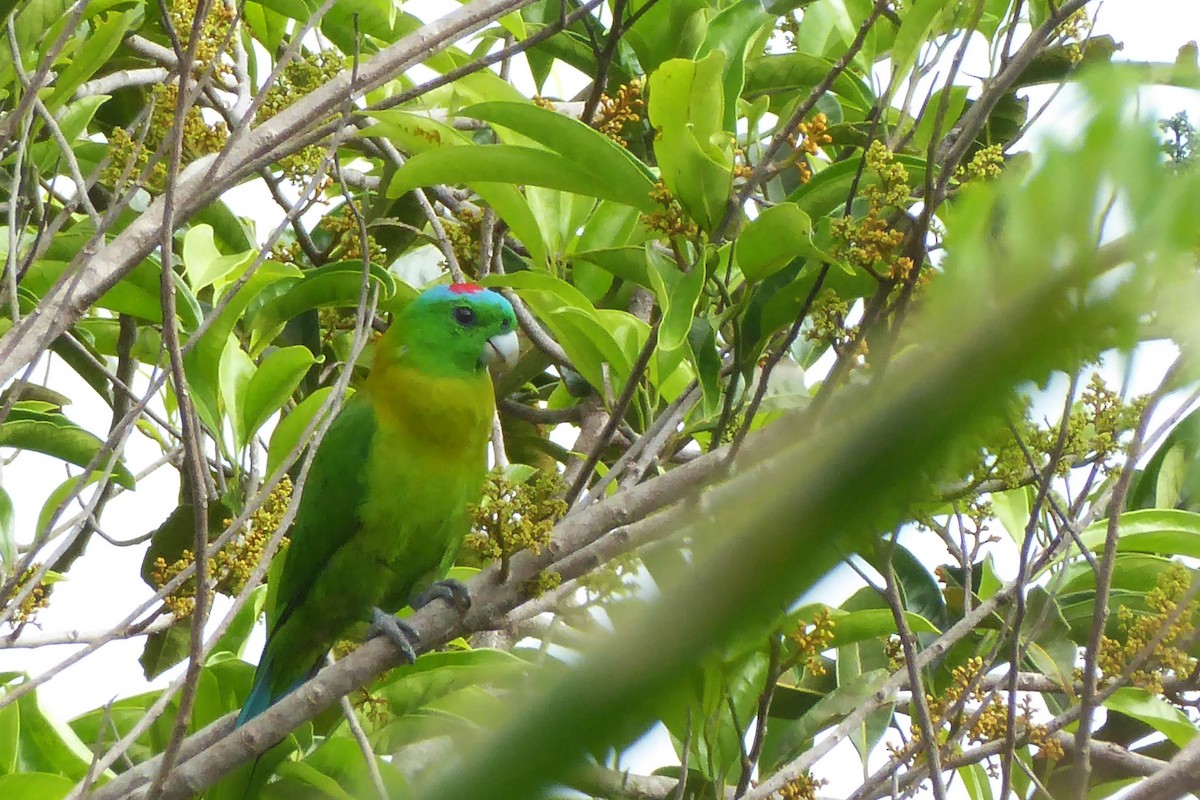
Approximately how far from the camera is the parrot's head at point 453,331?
3041mm

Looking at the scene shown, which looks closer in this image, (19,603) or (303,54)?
(19,603)

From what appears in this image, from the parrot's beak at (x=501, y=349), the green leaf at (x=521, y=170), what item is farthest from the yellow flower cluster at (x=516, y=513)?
the parrot's beak at (x=501, y=349)

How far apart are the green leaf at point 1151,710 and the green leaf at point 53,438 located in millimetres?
1967

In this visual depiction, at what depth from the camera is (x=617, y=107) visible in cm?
230

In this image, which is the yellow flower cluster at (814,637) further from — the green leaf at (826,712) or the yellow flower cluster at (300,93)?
the yellow flower cluster at (300,93)

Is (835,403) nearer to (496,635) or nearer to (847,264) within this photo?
(847,264)

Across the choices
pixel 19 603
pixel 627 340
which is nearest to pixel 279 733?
pixel 19 603

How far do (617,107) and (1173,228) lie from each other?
83.2 inches

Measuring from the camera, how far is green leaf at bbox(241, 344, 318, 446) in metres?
2.41

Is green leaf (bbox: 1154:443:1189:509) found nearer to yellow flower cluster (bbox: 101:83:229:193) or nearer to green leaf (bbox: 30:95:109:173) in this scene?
yellow flower cluster (bbox: 101:83:229:193)

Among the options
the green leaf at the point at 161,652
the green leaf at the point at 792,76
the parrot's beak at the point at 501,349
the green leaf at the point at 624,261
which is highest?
the green leaf at the point at 792,76

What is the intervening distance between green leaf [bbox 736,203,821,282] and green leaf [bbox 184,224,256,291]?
113cm

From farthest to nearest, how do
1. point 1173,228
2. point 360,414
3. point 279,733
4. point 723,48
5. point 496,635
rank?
point 360,414
point 496,635
point 723,48
point 279,733
point 1173,228

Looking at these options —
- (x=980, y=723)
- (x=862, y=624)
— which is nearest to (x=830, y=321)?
(x=862, y=624)
